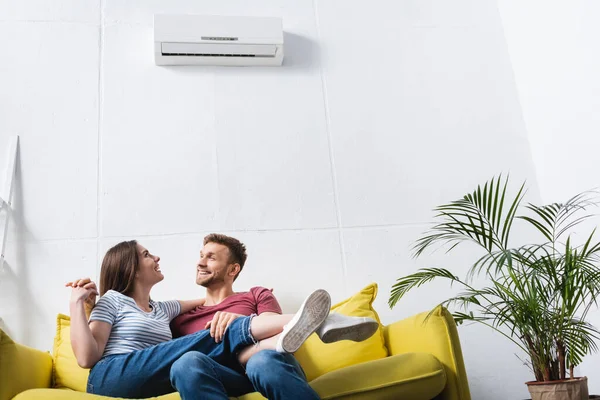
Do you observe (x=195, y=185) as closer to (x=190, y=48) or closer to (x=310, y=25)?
(x=190, y=48)

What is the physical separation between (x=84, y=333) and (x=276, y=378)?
2.49 ft

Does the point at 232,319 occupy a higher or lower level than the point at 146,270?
lower

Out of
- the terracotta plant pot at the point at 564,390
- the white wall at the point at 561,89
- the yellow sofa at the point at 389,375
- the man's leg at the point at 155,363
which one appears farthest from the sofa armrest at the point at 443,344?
the white wall at the point at 561,89

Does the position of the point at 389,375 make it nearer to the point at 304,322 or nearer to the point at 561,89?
the point at 304,322

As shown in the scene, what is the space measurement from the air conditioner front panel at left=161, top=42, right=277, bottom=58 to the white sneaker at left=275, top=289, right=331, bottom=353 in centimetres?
188

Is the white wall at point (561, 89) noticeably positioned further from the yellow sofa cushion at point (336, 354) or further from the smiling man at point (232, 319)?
the smiling man at point (232, 319)

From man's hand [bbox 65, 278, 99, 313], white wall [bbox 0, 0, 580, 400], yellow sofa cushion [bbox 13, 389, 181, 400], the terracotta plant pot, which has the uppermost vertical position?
white wall [bbox 0, 0, 580, 400]

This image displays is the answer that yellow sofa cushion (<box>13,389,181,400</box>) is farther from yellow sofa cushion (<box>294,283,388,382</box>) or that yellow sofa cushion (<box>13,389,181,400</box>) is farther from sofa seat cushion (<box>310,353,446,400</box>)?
yellow sofa cushion (<box>294,283,388,382</box>)

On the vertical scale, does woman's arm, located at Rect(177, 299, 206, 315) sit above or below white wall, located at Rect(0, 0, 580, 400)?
below

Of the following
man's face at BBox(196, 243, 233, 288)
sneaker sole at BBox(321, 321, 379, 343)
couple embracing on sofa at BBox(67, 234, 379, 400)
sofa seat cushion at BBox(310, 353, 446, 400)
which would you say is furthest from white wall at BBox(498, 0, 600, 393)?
A: man's face at BBox(196, 243, 233, 288)

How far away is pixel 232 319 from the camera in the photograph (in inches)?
90.7

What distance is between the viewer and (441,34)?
3943 mm

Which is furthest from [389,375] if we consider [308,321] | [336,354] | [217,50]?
[217,50]

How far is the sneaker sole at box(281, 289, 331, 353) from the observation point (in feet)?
6.93
